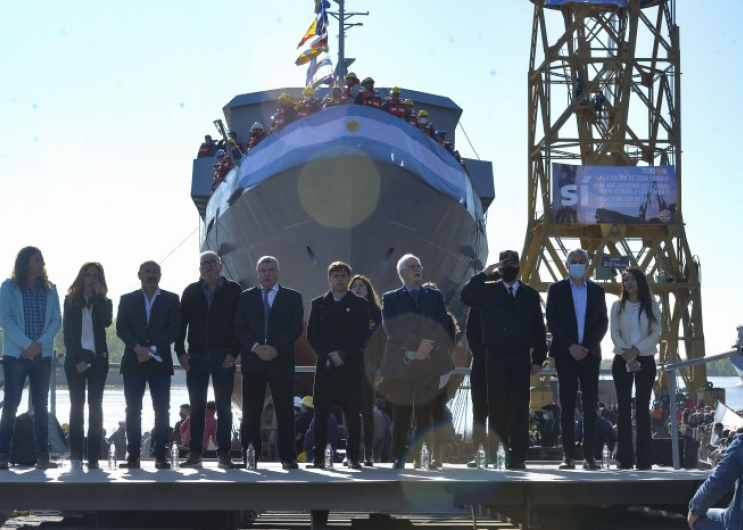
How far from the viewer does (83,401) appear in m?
8.43

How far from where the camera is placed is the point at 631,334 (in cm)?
862

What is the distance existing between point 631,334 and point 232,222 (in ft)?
41.5

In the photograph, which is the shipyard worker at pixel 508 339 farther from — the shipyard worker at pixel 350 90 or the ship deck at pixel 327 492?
the shipyard worker at pixel 350 90

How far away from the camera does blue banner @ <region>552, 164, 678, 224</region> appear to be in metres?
36.0

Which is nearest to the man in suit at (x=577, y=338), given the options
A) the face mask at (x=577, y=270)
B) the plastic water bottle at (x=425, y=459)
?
the face mask at (x=577, y=270)

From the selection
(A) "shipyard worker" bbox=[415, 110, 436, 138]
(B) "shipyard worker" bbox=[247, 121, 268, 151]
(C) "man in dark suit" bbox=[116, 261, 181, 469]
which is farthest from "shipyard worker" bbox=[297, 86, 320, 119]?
(C) "man in dark suit" bbox=[116, 261, 181, 469]

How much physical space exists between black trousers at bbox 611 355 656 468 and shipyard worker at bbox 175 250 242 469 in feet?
9.54

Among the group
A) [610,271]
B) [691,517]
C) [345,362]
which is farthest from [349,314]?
[610,271]

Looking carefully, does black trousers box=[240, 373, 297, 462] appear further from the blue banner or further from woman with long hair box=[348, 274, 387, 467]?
the blue banner

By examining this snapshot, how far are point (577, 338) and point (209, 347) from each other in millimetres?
2731

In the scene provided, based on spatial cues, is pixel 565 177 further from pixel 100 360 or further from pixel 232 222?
pixel 100 360

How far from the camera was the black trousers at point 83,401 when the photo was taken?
27.5 ft

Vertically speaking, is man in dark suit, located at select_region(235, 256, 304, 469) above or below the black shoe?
above

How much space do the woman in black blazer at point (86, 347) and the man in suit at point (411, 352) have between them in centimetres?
210
